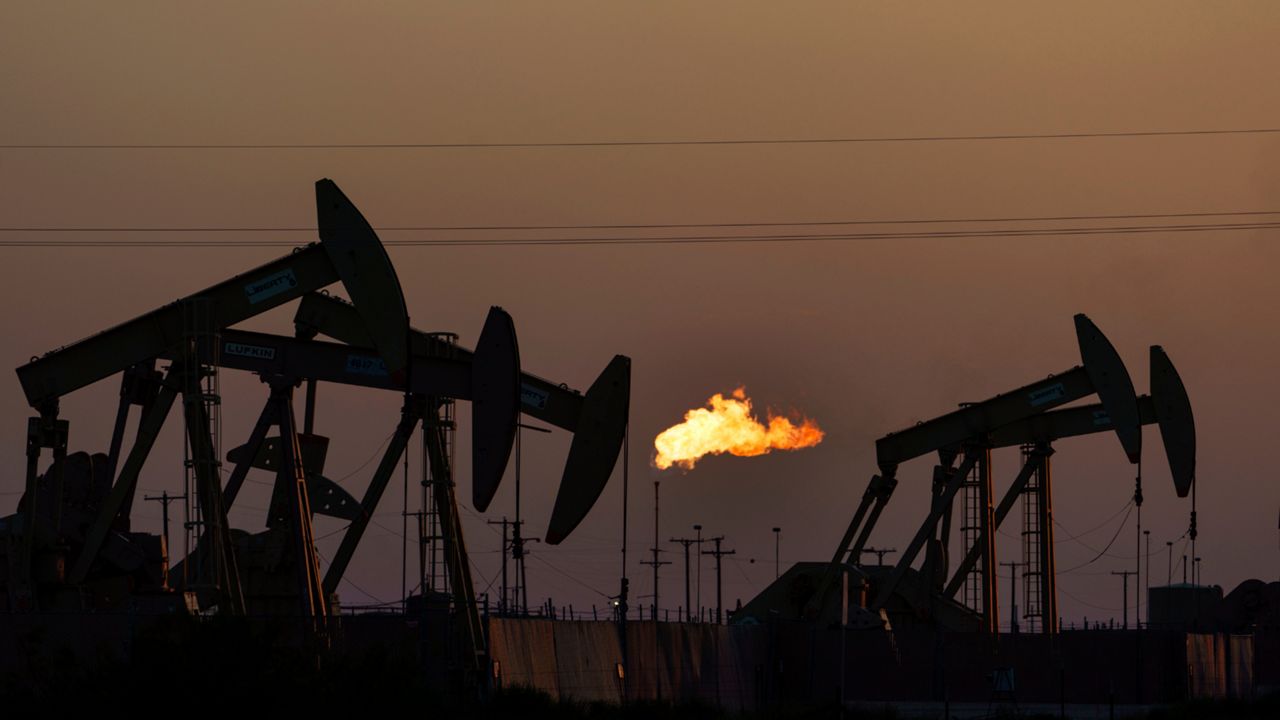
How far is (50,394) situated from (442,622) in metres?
8.13

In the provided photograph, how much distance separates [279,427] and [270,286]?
2.59 m

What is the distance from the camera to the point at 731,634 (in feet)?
140

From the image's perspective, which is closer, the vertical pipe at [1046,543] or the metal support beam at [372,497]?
the metal support beam at [372,497]

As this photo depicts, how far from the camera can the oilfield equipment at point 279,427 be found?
33.9m

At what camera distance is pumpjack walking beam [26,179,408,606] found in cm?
3384

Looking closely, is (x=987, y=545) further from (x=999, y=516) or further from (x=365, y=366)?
(x=365, y=366)

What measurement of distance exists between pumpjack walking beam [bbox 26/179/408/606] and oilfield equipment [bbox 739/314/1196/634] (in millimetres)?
16378

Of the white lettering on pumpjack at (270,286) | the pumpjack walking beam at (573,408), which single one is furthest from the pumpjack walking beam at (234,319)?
the pumpjack walking beam at (573,408)

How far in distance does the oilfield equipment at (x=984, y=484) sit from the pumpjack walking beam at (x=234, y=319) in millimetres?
16378

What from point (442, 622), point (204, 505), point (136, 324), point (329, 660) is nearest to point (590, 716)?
point (442, 622)

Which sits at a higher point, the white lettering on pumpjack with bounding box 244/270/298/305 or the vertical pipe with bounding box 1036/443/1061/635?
the white lettering on pumpjack with bounding box 244/270/298/305

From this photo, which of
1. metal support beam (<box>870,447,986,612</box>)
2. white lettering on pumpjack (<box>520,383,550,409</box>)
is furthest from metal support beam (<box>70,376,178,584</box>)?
metal support beam (<box>870,447,986,612</box>)

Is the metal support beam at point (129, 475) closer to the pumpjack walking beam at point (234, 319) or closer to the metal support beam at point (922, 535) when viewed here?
the pumpjack walking beam at point (234, 319)

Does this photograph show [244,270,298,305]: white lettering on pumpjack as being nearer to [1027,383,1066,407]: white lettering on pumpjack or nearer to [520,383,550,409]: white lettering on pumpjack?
[520,383,550,409]: white lettering on pumpjack
